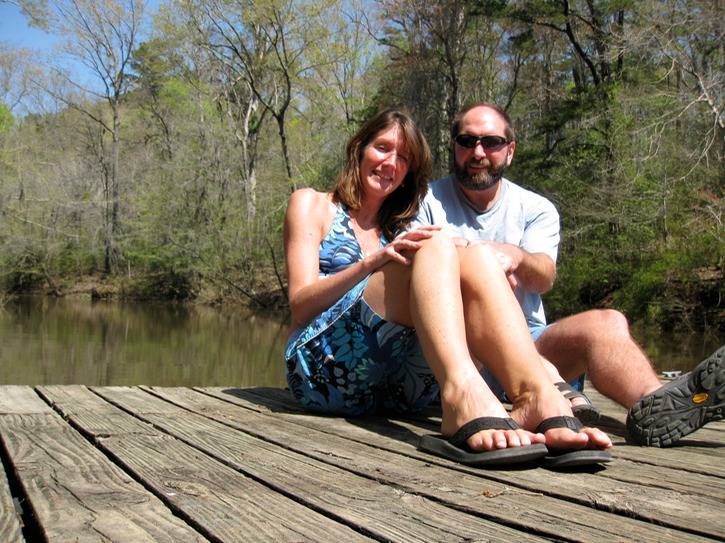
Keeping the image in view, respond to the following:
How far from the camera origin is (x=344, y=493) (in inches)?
54.0

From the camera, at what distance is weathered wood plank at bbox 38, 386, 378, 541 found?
1.15m

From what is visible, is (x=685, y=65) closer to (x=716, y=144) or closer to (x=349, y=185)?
(x=716, y=144)

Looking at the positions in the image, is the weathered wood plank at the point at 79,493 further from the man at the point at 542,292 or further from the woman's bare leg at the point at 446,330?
the man at the point at 542,292

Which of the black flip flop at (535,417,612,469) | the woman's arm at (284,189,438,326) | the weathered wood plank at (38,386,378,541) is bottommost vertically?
the weathered wood plank at (38,386,378,541)

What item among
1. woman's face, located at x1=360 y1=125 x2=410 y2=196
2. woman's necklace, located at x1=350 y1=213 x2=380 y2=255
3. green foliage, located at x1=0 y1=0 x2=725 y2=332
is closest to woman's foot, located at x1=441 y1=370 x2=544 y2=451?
woman's necklace, located at x1=350 y1=213 x2=380 y2=255

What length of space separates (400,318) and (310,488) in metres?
0.69

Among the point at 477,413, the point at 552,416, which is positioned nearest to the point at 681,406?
the point at 552,416

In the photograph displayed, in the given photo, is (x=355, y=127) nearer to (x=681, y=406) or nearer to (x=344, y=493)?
(x=681, y=406)

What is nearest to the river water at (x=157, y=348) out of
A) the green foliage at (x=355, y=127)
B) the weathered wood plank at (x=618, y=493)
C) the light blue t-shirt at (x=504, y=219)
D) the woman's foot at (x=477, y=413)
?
the green foliage at (x=355, y=127)

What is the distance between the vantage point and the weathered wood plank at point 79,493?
1116 mm

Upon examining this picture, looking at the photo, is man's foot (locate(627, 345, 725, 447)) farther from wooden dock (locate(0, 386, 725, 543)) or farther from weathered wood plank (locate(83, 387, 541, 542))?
weathered wood plank (locate(83, 387, 541, 542))

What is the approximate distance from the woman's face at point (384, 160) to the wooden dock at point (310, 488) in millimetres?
807

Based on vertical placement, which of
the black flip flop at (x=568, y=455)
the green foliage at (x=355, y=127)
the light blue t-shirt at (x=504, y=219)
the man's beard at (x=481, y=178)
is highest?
the green foliage at (x=355, y=127)

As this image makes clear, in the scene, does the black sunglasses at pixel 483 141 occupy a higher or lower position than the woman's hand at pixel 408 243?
higher
